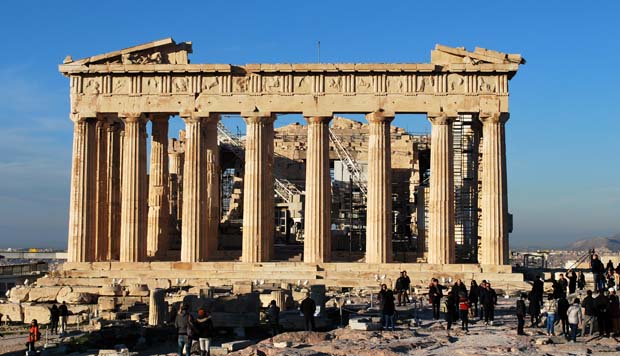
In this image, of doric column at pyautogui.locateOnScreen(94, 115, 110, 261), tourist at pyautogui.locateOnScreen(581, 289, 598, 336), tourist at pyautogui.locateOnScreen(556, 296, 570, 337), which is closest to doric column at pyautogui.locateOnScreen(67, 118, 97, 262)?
doric column at pyautogui.locateOnScreen(94, 115, 110, 261)

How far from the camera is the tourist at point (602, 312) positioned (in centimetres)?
3185

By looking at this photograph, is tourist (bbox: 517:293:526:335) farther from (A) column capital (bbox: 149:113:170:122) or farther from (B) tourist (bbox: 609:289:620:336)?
(A) column capital (bbox: 149:113:170:122)

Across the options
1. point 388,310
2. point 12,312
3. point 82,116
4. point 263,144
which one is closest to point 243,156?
point 263,144

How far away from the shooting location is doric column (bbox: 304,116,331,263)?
5366cm

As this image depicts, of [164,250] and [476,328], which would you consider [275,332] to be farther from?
[164,250]

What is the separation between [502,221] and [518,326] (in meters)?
20.6

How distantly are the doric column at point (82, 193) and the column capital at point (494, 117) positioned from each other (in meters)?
21.1

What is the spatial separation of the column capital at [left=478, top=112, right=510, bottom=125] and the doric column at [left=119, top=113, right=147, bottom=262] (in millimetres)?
18392

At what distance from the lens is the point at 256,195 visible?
5434 centimetres

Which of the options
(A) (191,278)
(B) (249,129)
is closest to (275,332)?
(A) (191,278)

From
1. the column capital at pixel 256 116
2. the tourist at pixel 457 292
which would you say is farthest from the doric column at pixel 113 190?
the tourist at pixel 457 292

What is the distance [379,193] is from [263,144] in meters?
6.78

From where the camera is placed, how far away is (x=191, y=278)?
51.8 metres

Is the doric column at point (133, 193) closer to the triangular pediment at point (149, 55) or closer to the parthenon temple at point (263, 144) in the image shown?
the parthenon temple at point (263, 144)
